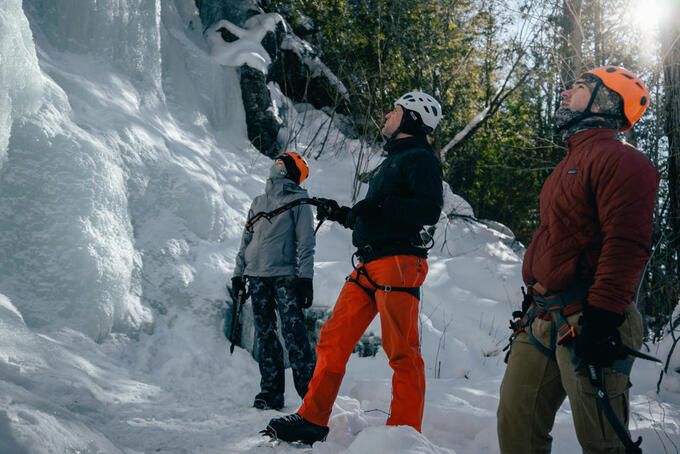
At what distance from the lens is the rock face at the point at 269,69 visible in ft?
31.3

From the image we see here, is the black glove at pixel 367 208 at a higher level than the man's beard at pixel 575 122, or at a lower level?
lower

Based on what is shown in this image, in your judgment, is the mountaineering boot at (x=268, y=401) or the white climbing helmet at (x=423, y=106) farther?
the mountaineering boot at (x=268, y=401)

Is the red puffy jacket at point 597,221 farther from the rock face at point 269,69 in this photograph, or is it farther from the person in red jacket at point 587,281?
the rock face at point 269,69

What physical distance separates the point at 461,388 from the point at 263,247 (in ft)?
6.37

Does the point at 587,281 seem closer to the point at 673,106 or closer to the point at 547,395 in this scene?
the point at 547,395

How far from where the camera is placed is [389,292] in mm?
2541

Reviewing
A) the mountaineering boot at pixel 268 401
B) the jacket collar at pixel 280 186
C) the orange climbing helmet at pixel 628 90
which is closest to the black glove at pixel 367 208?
the orange climbing helmet at pixel 628 90

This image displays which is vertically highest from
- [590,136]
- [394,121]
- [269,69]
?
[269,69]

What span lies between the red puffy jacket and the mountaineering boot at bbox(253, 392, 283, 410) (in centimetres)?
220

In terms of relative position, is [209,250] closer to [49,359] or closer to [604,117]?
[49,359]

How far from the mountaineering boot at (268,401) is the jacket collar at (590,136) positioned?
2615mm

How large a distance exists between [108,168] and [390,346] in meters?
3.64

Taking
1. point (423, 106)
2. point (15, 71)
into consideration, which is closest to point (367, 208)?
point (423, 106)

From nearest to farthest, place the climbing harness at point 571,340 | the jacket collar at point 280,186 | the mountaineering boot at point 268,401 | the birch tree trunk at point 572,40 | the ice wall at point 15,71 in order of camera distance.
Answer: the climbing harness at point 571,340, the mountaineering boot at point 268,401, the ice wall at point 15,71, the jacket collar at point 280,186, the birch tree trunk at point 572,40
